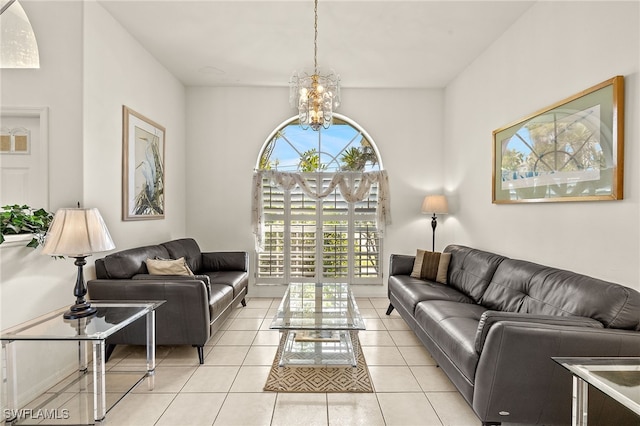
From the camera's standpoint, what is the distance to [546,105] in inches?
112

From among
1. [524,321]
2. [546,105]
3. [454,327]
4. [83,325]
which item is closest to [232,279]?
[83,325]

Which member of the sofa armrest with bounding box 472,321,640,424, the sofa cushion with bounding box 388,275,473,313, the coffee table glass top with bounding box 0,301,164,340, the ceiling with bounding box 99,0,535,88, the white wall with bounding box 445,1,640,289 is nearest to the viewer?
the sofa armrest with bounding box 472,321,640,424

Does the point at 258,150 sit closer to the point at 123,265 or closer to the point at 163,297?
the point at 123,265

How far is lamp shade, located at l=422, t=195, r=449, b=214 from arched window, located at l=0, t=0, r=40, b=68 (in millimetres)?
4358

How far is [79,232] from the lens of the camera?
2.17m

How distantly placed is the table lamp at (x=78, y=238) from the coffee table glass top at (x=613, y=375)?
268 cm

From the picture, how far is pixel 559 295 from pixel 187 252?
12.3 feet

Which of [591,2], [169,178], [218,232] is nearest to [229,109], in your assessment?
[169,178]

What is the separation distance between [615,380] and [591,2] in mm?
2466

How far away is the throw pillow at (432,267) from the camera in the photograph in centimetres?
390

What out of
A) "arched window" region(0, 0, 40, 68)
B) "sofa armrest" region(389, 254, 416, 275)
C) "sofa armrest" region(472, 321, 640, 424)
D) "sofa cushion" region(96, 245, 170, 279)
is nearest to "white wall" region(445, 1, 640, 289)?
"sofa armrest" region(472, 321, 640, 424)

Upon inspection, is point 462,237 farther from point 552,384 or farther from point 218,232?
point 218,232

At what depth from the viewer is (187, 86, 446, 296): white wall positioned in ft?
16.7

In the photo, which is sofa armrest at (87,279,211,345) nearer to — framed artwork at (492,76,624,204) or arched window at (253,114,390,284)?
arched window at (253,114,390,284)
